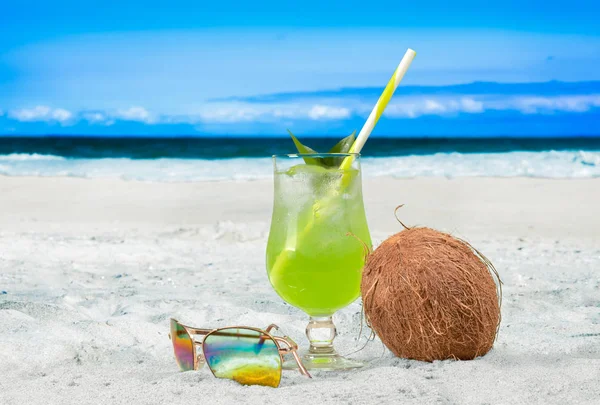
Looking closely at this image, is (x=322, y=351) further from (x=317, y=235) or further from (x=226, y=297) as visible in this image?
(x=226, y=297)

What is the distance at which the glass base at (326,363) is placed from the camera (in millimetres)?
2145

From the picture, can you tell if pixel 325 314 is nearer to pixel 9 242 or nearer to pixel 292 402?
pixel 292 402

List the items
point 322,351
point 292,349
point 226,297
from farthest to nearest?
1. point 226,297
2. point 322,351
3. point 292,349

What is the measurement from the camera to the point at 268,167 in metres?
14.8

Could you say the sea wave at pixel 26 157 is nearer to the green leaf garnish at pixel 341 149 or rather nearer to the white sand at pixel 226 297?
the white sand at pixel 226 297

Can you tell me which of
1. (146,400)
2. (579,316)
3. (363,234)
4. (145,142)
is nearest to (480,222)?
(579,316)

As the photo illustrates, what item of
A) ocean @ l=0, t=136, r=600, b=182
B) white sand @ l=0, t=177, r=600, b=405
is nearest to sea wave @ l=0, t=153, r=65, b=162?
ocean @ l=0, t=136, r=600, b=182

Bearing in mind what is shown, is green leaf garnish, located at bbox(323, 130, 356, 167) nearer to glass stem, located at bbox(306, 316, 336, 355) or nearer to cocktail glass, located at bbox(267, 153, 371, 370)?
cocktail glass, located at bbox(267, 153, 371, 370)

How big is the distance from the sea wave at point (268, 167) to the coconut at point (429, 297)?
32.4ft

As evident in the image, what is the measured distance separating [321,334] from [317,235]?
0.34 meters

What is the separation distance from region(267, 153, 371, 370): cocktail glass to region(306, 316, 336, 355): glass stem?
0.12ft

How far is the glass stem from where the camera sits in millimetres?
2162

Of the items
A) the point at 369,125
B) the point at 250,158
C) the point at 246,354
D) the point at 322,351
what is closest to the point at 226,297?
the point at 322,351

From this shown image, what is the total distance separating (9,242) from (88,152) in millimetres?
14669
